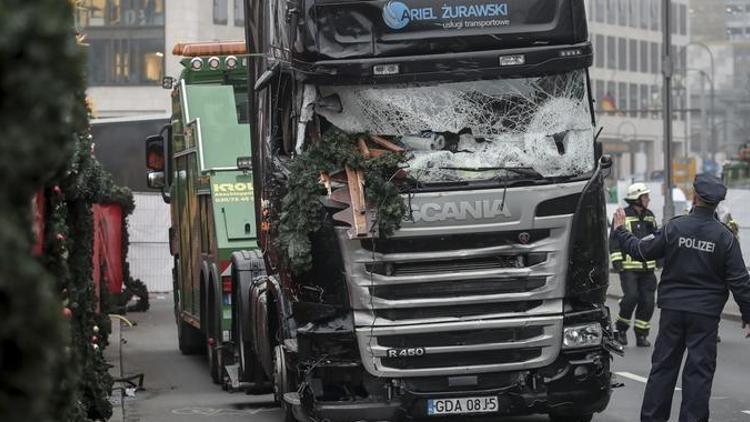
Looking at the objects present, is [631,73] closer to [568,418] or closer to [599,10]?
[599,10]

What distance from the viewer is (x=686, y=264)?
31.7 ft

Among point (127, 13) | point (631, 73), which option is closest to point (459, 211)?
point (127, 13)

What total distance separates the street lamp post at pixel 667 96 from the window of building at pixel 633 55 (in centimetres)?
8957

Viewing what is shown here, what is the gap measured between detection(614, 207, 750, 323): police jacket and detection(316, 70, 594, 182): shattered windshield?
2.47 feet

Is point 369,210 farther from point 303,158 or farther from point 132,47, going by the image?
point 132,47

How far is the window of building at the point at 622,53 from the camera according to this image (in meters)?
117

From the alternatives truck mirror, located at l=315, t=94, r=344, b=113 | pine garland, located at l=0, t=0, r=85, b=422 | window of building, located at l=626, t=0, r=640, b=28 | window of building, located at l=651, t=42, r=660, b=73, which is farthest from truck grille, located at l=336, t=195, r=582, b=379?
window of building, located at l=651, t=42, r=660, b=73

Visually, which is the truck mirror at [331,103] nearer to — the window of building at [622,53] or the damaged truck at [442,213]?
the damaged truck at [442,213]

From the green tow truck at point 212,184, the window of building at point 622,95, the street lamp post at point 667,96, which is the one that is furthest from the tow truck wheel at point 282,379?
the window of building at point 622,95

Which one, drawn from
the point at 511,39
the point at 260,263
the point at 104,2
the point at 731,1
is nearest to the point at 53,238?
the point at 511,39

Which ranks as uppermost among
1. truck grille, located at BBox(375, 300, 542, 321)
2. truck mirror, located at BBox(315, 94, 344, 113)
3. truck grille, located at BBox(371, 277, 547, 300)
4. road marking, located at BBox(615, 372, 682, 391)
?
truck mirror, located at BBox(315, 94, 344, 113)

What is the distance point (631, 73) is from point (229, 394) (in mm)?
108551

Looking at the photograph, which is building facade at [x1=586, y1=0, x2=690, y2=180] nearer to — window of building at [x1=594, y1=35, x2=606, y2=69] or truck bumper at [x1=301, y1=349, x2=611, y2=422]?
window of building at [x1=594, y1=35, x2=606, y2=69]

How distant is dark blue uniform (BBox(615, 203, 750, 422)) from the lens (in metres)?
9.55
